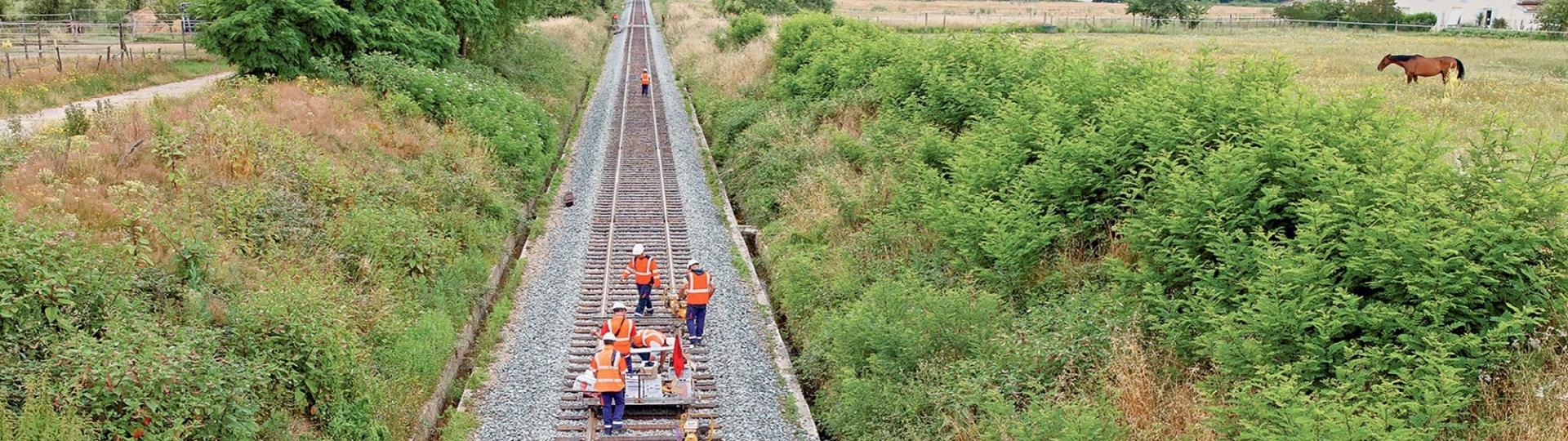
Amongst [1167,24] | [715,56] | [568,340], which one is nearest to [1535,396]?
[568,340]

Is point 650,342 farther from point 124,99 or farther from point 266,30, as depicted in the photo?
point 124,99

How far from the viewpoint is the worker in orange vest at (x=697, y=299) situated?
13141mm

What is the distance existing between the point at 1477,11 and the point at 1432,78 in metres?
50.4

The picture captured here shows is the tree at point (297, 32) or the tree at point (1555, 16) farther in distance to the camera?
the tree at point (1555, 16)

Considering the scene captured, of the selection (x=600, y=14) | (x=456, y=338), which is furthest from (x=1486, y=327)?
(x=600, y=14)

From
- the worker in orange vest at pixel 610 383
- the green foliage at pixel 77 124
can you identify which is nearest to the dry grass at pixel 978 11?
the green foliage at pixel 77 124

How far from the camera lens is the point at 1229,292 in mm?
8797

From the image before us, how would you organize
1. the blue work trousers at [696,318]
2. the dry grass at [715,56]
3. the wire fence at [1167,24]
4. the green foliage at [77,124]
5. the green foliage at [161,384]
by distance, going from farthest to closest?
the wire fence at [1167,24] < the dry grass at [715,56] < the green foliage at [77,124] < the blue work trousers at [696,318] < the green foliage at [161,384]

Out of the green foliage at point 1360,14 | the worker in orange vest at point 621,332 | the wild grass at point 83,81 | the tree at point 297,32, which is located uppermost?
the green foliage at point 1360,14

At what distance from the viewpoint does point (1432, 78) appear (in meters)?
29.2

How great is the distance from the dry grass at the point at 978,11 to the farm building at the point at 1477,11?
1225 centimetres

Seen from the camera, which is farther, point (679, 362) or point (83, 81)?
point (83, 81)

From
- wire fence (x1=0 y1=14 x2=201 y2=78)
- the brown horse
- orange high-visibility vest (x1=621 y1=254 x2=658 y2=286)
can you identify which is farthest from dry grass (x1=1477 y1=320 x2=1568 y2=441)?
wire fence (x1=0 y1=14 x2=201 y2=78)

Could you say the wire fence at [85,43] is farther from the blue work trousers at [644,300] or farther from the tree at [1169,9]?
the tree at [1169,9]
